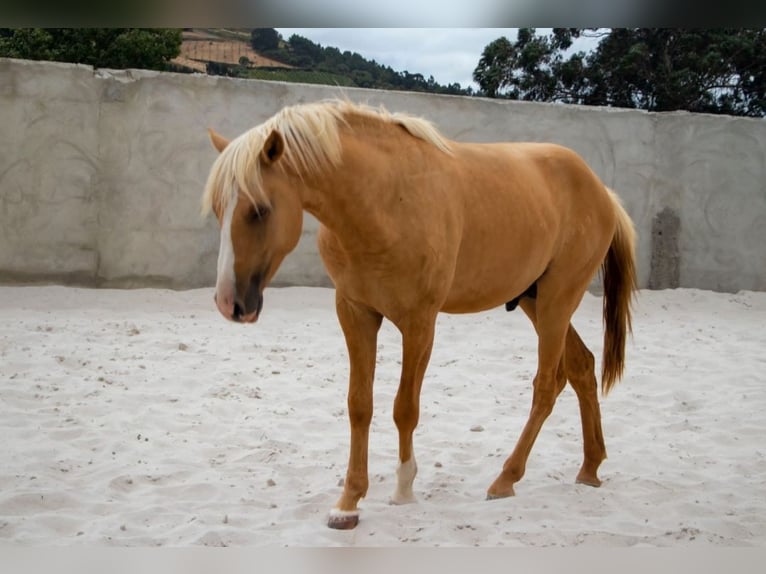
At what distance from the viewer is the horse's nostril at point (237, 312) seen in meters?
1.75

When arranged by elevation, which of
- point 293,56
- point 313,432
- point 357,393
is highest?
point 293,56

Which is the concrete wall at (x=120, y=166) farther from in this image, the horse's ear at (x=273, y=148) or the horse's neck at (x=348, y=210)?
the horse's ear at (x=273, y=148)

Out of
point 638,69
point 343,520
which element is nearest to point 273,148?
point 343,520

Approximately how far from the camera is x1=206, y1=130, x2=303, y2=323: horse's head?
177 centimetres

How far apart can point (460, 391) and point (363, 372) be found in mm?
1576

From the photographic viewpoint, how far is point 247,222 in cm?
181

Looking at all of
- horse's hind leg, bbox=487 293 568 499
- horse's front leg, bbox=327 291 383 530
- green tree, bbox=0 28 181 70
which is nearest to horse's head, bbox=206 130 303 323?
horse's front leg, bbox=327 291 383 530

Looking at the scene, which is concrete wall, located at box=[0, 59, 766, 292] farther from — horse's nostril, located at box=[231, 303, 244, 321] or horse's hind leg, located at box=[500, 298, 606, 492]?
horse's nostril, located at box=[231, 303, 244, 321]

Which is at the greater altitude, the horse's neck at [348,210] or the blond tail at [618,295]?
the horse's neck at [348,210]

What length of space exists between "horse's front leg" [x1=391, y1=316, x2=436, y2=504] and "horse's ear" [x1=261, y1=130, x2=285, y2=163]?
62 cm

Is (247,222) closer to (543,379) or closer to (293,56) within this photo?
(543,379)

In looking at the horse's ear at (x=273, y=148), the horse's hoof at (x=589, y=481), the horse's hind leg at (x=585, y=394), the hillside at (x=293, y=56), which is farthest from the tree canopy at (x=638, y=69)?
the horse's ear at (x=273, y=148)

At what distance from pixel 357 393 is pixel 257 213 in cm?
73

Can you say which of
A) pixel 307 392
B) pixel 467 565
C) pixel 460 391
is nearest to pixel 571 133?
pixel 460 391
